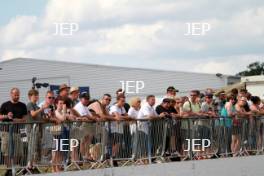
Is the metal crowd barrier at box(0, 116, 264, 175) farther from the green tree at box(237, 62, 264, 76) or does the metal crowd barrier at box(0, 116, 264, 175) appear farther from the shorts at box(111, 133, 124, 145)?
the green tree at box(237, 62, 264, 76)

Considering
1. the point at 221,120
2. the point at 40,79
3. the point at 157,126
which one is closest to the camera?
the point at 157,126

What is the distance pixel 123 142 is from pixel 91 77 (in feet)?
162

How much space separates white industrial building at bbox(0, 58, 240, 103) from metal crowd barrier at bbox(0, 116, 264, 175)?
43.8 metres

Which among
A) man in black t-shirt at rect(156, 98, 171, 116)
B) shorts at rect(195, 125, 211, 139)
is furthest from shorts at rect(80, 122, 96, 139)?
shorts at rect(195, 125, 211, 139)

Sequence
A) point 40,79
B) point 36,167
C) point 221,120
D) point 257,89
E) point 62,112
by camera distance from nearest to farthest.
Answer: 1. point 36,167
2. point 62,112
3. point 221,120
4. point 257,89
5. point 40,79

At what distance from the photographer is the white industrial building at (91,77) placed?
61.7m

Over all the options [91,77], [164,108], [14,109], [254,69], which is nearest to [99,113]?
[164,108]

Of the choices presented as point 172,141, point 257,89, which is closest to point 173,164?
point 172,141

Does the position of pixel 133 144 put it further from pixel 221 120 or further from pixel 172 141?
pixel 221 120

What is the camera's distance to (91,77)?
209ft

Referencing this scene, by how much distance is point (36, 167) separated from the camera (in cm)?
1303

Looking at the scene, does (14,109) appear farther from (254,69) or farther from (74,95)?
(254,69)

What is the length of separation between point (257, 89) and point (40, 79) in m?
28.0

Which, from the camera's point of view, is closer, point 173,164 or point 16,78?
point 173,164
